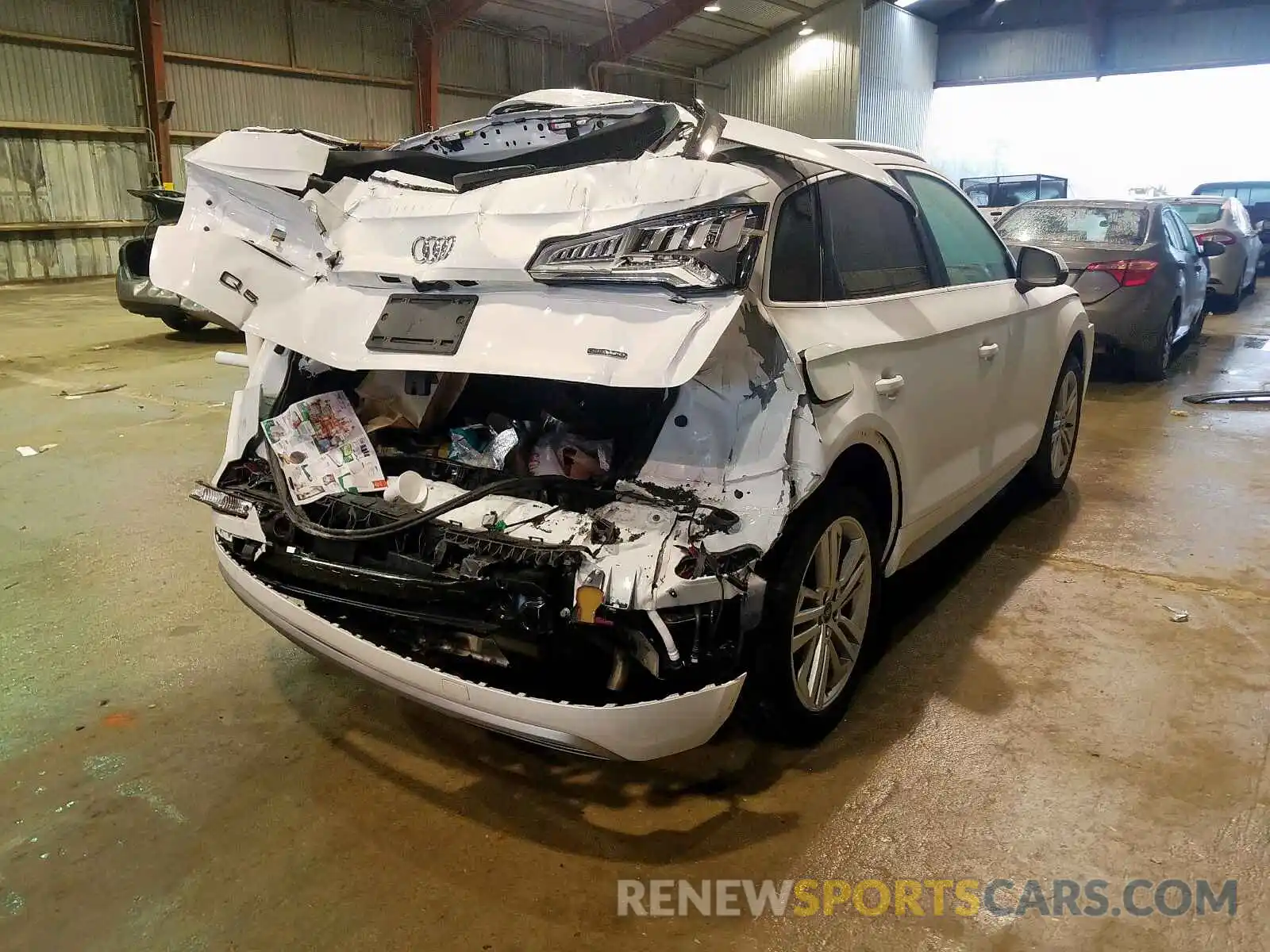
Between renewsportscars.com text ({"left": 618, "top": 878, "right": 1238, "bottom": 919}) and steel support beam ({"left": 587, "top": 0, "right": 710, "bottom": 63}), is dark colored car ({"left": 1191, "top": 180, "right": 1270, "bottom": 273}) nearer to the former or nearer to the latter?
steel support beam ({"left": 587, "top": 0, "right": 710, "bottom": 63})

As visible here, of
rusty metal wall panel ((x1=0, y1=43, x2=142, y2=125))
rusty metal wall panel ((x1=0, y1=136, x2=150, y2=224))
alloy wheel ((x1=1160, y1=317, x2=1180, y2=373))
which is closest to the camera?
alloy wheel ((x1=1160, y1=317, x2=1180, y2=373))

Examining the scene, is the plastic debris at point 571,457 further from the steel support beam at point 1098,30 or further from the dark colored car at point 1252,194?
the steel support beam at point 1098,30

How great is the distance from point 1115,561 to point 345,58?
671 inches

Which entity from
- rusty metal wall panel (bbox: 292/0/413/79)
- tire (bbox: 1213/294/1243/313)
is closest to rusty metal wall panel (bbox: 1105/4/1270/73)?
tire (bbox: 1213/294/1243/313)

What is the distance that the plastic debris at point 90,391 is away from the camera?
7.04 meters

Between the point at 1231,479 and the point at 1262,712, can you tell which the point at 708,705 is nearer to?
the point at 1262,712

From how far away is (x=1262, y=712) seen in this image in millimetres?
2779

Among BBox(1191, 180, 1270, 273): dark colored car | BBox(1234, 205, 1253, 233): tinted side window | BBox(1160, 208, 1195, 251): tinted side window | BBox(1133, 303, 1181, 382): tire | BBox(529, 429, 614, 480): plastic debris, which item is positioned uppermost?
BBox(1191, 180, 1270, 273): dark colored car

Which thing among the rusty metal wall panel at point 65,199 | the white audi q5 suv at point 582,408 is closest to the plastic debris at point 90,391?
the white audi q5 suv at point 582,408

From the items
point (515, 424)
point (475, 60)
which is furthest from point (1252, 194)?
point (515, 424)

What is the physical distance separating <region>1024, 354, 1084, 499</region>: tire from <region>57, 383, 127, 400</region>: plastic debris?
674cm

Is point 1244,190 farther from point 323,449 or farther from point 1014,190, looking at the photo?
point 323,449

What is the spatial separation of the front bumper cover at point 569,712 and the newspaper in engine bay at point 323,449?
486 mm

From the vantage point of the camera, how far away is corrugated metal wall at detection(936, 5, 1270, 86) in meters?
19.9
